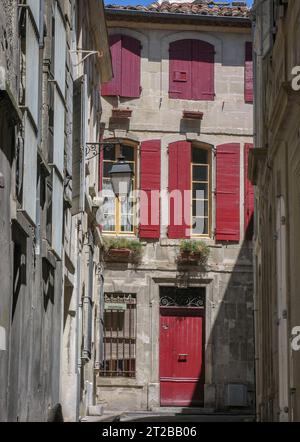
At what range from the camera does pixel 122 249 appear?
2477 centimetres

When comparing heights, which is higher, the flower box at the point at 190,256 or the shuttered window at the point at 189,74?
the shuttered window at the point at 189,74

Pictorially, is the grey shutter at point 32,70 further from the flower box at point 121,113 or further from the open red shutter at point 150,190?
the flower box at point 121,113

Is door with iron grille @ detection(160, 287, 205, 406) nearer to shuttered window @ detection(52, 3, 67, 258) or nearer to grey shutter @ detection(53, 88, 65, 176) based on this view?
shuttered window @ detection(52, 3, 67, 258)

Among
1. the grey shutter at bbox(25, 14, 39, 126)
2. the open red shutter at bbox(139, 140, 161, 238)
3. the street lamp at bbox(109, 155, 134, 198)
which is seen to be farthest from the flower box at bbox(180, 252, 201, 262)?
the grey shutter at bbox(25, 14, 39, 126)

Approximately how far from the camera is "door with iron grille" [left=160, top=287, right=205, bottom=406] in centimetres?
2473

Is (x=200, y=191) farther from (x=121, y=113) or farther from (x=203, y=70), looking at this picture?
(x=203, y=70)

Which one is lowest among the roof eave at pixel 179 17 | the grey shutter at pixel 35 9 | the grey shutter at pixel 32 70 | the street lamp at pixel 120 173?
the street lamp at pixel 120 173

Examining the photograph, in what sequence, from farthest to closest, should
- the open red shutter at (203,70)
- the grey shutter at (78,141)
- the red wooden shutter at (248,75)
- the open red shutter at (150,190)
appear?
the open red shutter at (203,70), the red wooden shutter at (248,75), the open red shutter at (150,190), the grey shutter at (78,141)

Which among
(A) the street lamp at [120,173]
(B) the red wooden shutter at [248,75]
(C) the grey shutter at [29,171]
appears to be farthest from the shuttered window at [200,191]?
(C) the grey shutter at [29,171]

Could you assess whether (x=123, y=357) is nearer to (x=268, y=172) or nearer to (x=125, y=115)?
(x=125, y=115)

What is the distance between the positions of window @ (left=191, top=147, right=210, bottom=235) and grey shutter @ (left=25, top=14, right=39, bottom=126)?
13.4 meters

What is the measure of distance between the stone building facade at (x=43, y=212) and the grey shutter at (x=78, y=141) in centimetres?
2

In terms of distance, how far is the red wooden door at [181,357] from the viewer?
24734 mm

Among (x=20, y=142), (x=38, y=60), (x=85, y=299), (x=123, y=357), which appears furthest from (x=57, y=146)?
(x=123, y=357)
